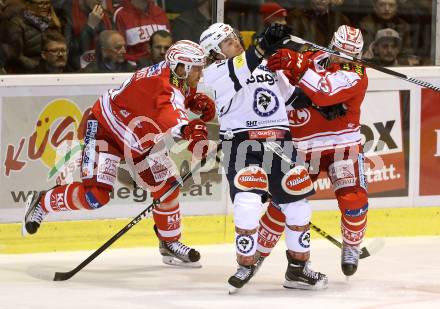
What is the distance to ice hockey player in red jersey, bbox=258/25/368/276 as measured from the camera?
6211 millimetres

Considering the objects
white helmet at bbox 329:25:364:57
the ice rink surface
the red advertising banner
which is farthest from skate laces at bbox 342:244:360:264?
the red advertising banner

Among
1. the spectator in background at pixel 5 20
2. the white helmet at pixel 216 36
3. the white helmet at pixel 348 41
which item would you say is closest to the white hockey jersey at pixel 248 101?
the white helmet at pixel 216 36

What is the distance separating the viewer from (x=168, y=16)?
24.2 feet

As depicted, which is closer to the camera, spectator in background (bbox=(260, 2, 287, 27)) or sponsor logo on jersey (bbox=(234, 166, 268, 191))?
sponsor logo on jersey (bbox=(234, 166, 268, 191))

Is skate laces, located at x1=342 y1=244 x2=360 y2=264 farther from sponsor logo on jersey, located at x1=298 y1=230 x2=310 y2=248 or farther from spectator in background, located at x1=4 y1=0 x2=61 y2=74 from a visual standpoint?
spectator in background, located at x1=4 y1=0 x2=61 y2=74

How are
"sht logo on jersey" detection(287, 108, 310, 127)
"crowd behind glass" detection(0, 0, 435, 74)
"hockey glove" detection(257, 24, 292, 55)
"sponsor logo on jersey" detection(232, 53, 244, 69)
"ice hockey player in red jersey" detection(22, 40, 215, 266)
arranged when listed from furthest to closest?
"crowd behind glass" detection(0, 0, 435, 74), "sht logo on jersey" detection(287, 108, 310, 127), "ice hockey player in red jersey" detection(22, 40, 215, 266), "sponsor logo on jersey" detection(232, 53, 244, 69), "hockey glove" detection(257, 24, 292, 55)

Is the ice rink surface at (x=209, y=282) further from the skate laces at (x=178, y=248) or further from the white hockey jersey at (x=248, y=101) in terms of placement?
the white hockey jersey at (x=248, y=101)

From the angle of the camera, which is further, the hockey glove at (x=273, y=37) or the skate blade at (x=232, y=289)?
the skate blade at (x=232, y=289)

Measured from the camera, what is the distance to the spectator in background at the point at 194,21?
7387 millimetres

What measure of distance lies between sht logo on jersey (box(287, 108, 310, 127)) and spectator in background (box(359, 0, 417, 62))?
1.64m

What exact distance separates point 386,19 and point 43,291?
307 cm

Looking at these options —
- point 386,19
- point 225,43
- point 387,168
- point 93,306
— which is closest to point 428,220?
point 387,168

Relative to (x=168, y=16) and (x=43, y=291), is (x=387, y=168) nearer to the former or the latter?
(x=168, y=16)

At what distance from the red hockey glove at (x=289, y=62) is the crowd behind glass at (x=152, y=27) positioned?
58.4 inches
